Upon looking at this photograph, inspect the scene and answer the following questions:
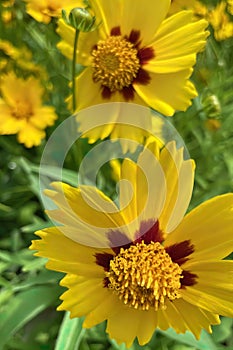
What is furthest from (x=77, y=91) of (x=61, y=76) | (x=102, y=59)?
(x=61, y=76)

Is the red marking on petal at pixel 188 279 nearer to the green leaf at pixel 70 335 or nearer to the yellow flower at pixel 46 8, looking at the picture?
the green leaf at pixel 70 335

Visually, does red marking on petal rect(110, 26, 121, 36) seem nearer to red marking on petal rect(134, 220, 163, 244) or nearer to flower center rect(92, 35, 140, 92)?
flower center rect(92, 35, 140, 92)

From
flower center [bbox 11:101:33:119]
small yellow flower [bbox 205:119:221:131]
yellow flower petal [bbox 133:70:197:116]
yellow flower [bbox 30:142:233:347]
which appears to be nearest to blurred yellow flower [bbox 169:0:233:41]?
small yellow flower [bbox 205:119:221:131]

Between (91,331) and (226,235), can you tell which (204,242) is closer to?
(226,235)

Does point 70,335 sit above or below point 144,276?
below

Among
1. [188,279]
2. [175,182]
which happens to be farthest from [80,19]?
[188,279]

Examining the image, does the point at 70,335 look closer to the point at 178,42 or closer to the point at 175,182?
the point at 175,182
